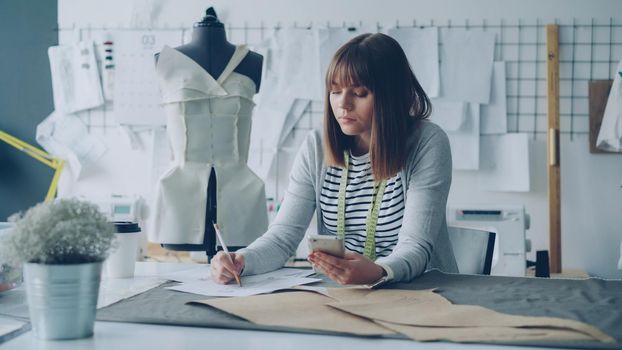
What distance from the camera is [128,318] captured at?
1008 mm

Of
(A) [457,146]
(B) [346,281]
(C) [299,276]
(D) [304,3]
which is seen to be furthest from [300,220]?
(D) [304,3]

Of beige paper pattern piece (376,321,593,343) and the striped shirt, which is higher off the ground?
the striped shirt

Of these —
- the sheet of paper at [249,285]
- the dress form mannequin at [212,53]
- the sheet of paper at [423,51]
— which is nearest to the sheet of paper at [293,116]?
the sheet of paper at [423,51]

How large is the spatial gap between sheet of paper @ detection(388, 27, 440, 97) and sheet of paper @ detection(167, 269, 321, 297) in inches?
68.0

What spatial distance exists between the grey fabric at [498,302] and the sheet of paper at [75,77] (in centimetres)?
219

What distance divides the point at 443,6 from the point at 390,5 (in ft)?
0.75

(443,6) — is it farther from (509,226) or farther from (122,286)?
(122,286)

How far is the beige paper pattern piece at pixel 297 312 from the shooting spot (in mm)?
939

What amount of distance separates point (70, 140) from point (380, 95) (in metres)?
2.07

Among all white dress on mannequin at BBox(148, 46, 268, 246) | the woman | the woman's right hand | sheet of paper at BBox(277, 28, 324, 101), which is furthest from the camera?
sheet of paper at BBox(277, 28, 324, 101)

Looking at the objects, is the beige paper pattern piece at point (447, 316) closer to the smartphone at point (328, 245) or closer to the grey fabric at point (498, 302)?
the grey fabric at point (498, 302)

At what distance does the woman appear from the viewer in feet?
4.95

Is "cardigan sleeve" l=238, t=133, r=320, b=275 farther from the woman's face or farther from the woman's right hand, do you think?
the woman's right hand

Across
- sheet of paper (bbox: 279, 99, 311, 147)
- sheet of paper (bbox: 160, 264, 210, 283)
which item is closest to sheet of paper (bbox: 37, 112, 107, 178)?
sheet of paper (bbox: 279, 99, 311, 147)
